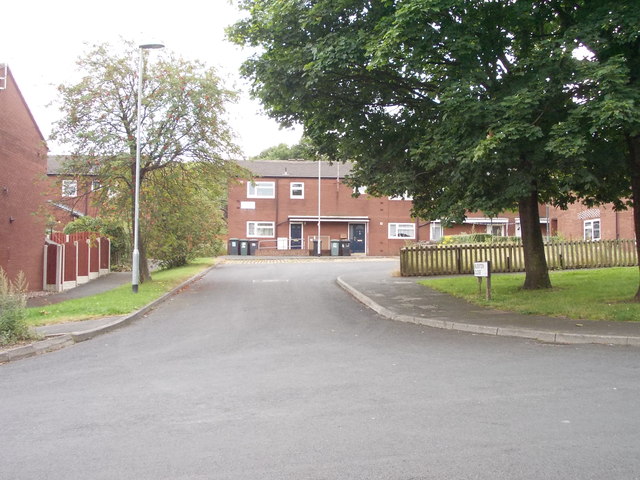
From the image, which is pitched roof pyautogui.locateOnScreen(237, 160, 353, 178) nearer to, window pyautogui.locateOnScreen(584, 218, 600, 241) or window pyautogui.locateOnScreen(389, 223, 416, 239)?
window pyautogui.locateOnScreen(389, 223, 416, 239)

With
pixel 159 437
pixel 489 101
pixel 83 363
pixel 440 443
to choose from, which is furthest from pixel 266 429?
pixel 489 101

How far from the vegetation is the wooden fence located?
271 inches

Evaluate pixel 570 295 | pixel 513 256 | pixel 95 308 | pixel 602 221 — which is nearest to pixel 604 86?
pixel 570 295

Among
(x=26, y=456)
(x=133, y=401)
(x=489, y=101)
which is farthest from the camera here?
(x=489, y=101)

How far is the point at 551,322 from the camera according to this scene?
33.6 feet

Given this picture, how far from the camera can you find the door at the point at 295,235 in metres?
41.8

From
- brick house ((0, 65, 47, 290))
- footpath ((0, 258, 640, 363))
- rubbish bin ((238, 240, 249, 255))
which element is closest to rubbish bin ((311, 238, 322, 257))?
rubbish bin ((238, 240, 249, 255))

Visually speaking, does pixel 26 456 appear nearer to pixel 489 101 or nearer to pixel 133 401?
pixel 133 401

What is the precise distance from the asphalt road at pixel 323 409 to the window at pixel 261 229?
31.7m

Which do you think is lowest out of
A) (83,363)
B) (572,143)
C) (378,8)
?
(83,363)

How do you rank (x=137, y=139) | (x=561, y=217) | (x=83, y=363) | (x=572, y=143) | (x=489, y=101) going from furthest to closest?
(x=561, y=217) < (x=137, y=139) < (x=489, y=101) < (x=572, y=143) < (x=83, y=363)

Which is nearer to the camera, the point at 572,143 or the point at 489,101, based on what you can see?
the point at 572,143

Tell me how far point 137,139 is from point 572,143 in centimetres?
1271

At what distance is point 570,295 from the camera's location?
13.1 meters
